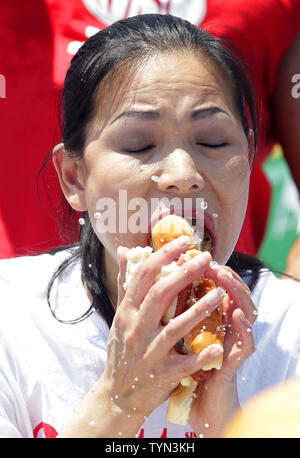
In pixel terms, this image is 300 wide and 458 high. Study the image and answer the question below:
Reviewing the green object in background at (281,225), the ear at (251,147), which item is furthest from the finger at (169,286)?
the green object in background at (281,225)

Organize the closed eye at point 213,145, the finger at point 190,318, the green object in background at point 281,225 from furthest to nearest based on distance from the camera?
the green object in background at point 281,225 → the closed eye at point 213,145 → the finger at point 190,318

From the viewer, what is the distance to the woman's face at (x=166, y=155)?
52.4 inches

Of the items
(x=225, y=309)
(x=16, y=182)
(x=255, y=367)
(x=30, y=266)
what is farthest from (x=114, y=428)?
(x=16, y=182)

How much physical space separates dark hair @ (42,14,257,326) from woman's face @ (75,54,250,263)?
41 mm

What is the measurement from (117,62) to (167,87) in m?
0.14

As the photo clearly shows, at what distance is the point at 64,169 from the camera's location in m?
1.57

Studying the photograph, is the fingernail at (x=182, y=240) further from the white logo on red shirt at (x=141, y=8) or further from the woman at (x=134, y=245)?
the white logo on red shirt at (x=141, y=8)

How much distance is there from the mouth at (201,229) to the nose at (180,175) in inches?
1.7

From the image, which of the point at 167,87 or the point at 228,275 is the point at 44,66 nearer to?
the point at 167,87

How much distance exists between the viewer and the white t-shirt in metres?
1.45

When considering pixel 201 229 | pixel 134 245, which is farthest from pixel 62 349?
pixel 201 229

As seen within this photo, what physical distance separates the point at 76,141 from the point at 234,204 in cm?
37

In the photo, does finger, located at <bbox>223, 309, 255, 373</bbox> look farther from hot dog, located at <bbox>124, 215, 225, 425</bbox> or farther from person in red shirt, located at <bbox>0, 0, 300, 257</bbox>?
person in red shirt, located at <bbox>0, 0, 300, 257</bbox>
